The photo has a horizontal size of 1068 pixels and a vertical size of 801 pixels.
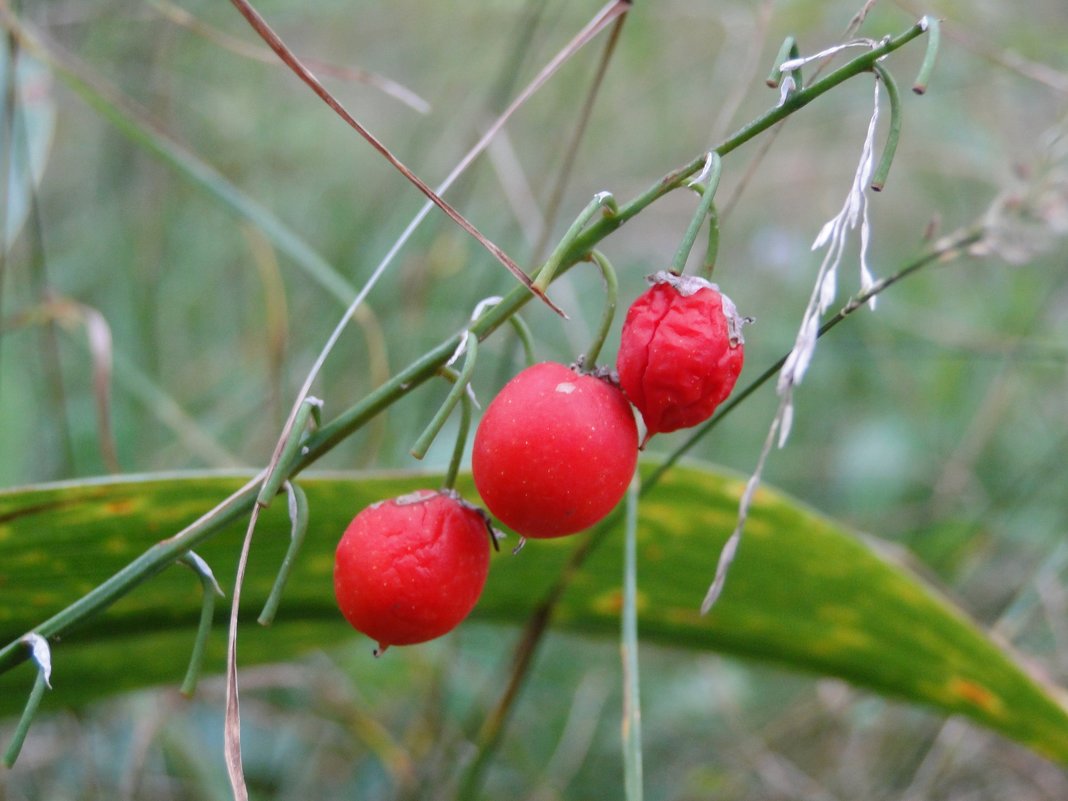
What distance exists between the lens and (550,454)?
2.17ft

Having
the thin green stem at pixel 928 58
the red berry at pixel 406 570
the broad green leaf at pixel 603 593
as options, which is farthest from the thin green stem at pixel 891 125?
the broad green leaf at pixel 603 593

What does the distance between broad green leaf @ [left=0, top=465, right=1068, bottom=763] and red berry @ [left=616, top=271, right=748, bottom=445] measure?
422 millimetres

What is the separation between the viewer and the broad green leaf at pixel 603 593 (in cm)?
100

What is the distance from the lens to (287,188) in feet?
11.3

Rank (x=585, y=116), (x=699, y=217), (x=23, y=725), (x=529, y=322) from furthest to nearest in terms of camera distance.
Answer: (x=529, y=322), (x=585, y=116), (x=23, y=725), (x=699, y=217)

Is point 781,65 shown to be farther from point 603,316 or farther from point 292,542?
point 292,542

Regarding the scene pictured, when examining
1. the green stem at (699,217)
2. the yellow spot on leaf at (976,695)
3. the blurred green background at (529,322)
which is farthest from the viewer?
the blurred green background at (529,322)

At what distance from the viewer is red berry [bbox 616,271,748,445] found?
2.21 ft

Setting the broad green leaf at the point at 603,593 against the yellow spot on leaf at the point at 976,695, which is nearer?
the broad green leaf at the point at 603,593

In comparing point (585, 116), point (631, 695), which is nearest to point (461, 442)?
point (631, 695)

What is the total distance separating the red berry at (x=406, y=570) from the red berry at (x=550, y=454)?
7cm

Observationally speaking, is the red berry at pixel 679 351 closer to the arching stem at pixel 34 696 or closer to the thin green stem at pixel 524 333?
the thin green stem at pixel 524 333

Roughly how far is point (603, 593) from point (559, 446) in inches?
30.9

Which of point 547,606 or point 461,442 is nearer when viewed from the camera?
point 461,442
